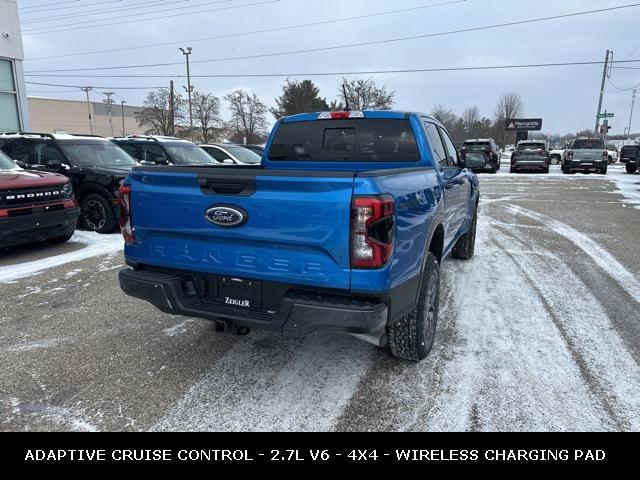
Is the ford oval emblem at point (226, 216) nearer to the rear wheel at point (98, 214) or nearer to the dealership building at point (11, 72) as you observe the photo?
the rear wheel at point (98, 214)

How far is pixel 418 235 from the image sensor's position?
3039 mm

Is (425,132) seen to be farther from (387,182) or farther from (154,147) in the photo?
(154,147)

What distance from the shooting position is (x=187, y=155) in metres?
11.5

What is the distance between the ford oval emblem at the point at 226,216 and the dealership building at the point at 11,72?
51.5ft

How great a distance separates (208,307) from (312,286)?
2.60ft

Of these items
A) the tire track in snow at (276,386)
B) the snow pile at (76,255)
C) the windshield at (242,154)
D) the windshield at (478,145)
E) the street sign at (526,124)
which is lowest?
the snow pile at (76,255)

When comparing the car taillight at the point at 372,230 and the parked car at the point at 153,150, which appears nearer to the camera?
the car taillight at the point at 372,230

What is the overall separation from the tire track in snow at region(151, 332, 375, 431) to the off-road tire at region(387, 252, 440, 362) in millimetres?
329

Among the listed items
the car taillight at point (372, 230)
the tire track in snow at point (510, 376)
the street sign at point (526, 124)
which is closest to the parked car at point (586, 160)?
the tire track in snow at point (510, 376)

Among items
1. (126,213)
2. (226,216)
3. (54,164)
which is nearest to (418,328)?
(226,216)

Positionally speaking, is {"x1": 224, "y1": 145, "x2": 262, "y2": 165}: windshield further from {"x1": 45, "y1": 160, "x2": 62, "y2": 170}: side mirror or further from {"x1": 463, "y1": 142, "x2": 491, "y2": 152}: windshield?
{"x1": 463, "y1": 142, "x2": 491, "y2": 152}: windshield

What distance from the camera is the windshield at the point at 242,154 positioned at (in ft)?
49.4

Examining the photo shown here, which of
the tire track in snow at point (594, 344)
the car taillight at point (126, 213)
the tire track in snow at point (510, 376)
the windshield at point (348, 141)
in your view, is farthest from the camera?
the windshield at point (348, 141)
